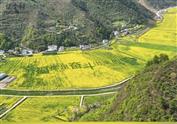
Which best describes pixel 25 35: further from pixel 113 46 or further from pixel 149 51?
pixel 149 51

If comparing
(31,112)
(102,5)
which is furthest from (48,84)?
(102,5)

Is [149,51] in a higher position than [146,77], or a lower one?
lower

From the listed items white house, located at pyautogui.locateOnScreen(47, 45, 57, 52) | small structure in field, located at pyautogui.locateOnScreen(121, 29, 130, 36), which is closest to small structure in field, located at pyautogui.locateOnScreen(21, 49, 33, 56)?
white house, located at pyautogui.locateOnScreen(47, 45, 57, 52)

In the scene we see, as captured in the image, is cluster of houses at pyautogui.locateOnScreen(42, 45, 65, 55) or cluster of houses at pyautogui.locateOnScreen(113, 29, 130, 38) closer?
cluster of houses at pyautogui.locateOnScreen(42, 45, 65, 55)

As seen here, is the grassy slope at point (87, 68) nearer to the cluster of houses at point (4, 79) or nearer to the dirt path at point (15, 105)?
the cluster of houses at point (4, 79)

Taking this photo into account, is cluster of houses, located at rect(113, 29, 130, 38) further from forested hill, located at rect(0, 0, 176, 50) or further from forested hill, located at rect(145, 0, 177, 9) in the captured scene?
forested hill, located at rect(145, 0, 177, 9)

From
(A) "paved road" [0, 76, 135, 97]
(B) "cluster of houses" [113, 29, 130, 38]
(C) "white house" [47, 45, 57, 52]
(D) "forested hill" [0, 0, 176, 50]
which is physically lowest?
(A) "paved road" [0, 76, 135, 97]

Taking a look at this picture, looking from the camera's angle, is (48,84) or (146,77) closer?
(146,77)
